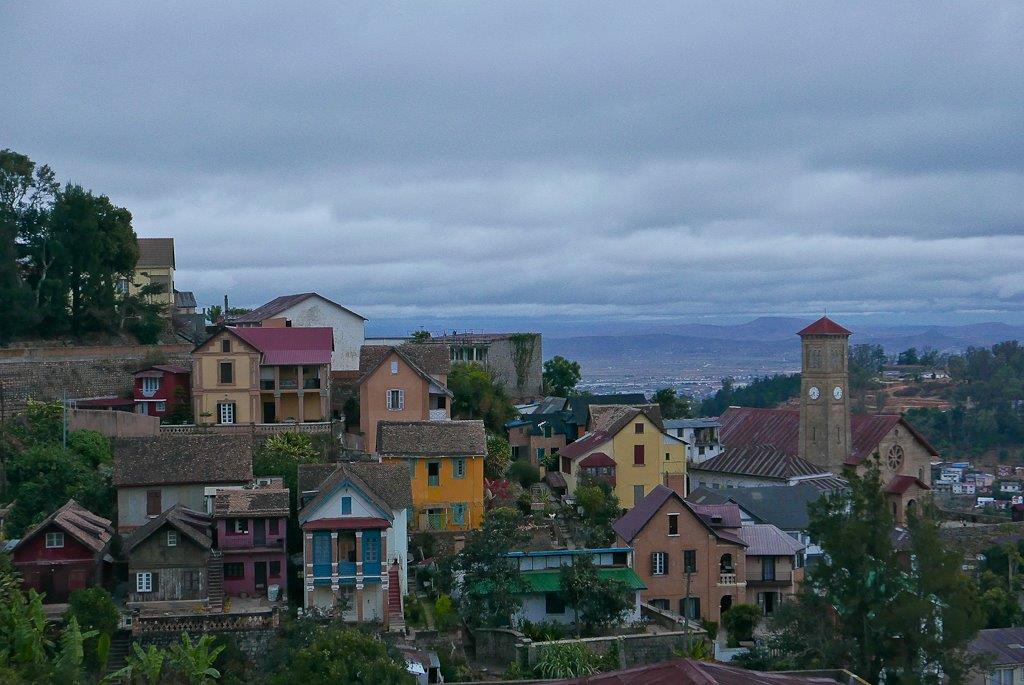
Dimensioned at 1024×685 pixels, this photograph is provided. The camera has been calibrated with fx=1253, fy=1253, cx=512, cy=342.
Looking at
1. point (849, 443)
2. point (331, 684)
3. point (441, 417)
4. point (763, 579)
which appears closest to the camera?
point (331, 684)

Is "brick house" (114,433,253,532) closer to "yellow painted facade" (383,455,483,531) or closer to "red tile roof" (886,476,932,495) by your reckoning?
"yellow painted facade" (383,455,483,531)

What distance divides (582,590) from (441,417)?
15276mm

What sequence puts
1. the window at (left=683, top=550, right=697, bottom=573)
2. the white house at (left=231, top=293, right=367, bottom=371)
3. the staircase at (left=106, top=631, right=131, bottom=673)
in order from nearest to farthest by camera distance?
1. the staircase at (left=106, top=631, right=131, bottom=673)
2. the window at (left=683, top=550, right=697, bottom=573)
3. the white house at (left=231, top=293, right=367, bottom=371)

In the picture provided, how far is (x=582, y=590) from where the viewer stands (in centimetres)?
3912

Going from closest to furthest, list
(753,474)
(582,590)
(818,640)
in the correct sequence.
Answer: (818,640) < (582,590) < (753,474)

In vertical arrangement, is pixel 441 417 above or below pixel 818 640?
above

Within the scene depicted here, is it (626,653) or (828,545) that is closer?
(828,545)

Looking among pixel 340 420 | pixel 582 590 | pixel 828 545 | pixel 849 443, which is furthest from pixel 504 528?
pixel 849 443


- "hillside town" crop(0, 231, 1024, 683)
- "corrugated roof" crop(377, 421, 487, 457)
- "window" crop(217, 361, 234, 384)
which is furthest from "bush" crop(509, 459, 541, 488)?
"window" crop(217, 361, 234, 384)

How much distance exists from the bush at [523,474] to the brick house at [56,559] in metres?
19.9

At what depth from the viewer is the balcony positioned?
44938 mm

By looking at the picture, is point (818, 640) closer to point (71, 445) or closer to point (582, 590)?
point (582, 590)

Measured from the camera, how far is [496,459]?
53.2 m

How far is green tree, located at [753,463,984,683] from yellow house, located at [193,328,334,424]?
25.2m
